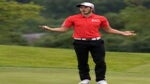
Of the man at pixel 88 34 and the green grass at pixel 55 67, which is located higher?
the man at pixel 88 34

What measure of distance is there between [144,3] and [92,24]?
34.8 meters

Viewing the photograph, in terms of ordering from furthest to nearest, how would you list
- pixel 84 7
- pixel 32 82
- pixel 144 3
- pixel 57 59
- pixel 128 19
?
pixel 144 3
pixel 128 19
pixel 57 59
pixel 32 82
pixel 84 7

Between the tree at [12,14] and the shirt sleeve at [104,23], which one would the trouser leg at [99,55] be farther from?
the tree at [12,14]

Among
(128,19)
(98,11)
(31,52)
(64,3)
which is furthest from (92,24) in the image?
→ (64,3)

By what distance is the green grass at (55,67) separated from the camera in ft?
28.2

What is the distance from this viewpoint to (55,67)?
1190 cm

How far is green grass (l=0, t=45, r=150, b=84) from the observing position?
860 centimetres

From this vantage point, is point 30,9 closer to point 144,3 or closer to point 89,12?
point 144,3

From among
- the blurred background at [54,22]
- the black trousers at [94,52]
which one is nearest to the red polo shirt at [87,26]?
the black trousers at [94,52]

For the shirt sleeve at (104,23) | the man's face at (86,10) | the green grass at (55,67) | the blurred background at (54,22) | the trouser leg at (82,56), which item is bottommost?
the blurred background at (54,22)

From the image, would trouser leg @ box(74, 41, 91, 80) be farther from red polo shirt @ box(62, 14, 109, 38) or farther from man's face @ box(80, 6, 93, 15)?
man's face @ box(80, 6, 93, 15)

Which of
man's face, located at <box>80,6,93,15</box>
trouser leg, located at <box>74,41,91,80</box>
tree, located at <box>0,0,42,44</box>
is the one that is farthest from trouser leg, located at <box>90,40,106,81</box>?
tree, located at <box>0,0,42,44</box>

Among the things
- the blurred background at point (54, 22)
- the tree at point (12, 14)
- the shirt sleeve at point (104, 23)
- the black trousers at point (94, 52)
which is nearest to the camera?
the black trousers at point (94, 52)

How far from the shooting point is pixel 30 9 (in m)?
31.8
